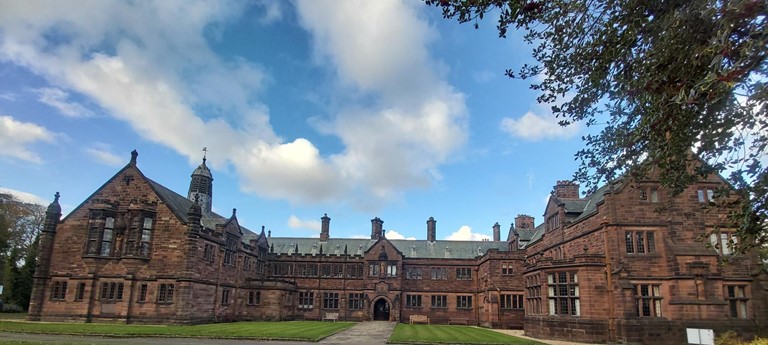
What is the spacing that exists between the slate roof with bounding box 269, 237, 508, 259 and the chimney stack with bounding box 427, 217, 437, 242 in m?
0.60

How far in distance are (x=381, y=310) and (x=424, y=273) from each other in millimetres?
6315

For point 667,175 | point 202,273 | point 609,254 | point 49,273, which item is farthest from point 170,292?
point 667,175

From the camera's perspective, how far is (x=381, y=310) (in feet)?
166

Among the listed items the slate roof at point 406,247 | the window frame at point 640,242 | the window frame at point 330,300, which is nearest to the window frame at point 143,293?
the window frame at point 330,300

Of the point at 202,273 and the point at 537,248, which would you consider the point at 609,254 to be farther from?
the point at 202,273

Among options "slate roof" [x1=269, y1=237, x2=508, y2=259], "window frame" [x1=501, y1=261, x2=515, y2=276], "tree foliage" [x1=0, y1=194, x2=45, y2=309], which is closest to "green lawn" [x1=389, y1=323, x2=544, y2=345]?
"window frame" [x1=501, y1=261, x2=515, y2=276]

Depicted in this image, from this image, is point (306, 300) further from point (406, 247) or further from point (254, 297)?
point (406, 247)

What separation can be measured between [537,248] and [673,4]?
36021 mm

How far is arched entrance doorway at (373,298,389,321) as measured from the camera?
5006cm

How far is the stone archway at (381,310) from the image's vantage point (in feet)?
164

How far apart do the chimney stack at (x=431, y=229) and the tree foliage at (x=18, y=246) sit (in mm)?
41713

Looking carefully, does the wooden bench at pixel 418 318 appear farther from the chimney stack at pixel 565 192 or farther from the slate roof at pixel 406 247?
the chimney stack at pixel 565 192

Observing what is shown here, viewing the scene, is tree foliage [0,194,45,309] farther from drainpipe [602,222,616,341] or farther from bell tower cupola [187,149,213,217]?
drainpipe [602,222,616,341]

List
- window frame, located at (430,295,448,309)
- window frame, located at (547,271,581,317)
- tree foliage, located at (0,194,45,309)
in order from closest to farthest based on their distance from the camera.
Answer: window frame, located at (547,271,581,317), tree foliage, located at (0,194,45,309), window frame, located at (430,295,448,309)
